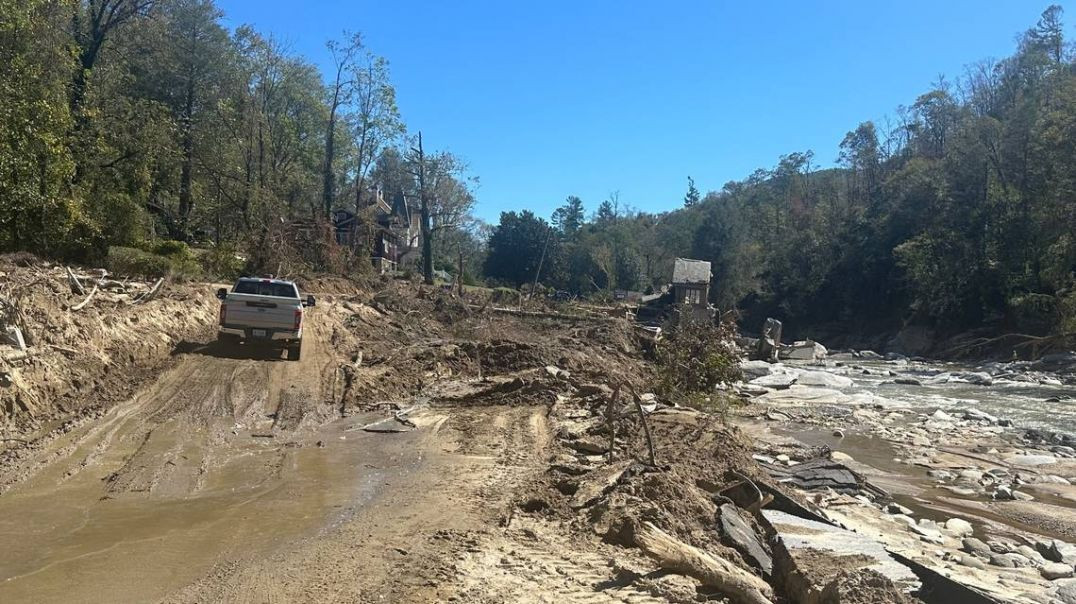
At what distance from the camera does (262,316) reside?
598 inches

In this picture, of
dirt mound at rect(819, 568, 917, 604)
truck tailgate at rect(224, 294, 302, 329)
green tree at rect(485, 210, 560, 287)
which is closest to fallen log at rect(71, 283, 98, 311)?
truck tailgate at rect(224, 294, 302, 329)

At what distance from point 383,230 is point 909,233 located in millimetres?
43206

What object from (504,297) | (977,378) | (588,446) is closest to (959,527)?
(588,446)

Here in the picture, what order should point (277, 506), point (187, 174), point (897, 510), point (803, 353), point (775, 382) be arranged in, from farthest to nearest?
point (803, 353), point (187, 174), point (775, 382), point (897, 510), point (277, 506)

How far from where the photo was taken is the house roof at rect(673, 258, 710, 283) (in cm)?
4819

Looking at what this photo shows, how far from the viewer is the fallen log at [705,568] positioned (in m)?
5.34

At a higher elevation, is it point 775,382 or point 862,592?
point 862,592

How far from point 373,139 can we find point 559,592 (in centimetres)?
4488

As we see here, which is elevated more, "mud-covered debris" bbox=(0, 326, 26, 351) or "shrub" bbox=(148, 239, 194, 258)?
"shrub" bbox=(148, 239, 194, 258)

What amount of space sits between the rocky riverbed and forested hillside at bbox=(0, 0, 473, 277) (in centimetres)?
1840

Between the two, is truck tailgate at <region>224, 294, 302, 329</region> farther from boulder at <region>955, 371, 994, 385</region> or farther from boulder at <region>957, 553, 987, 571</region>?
boulder at <region>955, 371, 994, 385</region>

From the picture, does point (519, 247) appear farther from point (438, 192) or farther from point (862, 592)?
point (862, 592)

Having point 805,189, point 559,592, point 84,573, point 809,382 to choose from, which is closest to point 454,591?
point 559,592

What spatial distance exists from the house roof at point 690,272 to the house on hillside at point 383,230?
2052 centimetres
